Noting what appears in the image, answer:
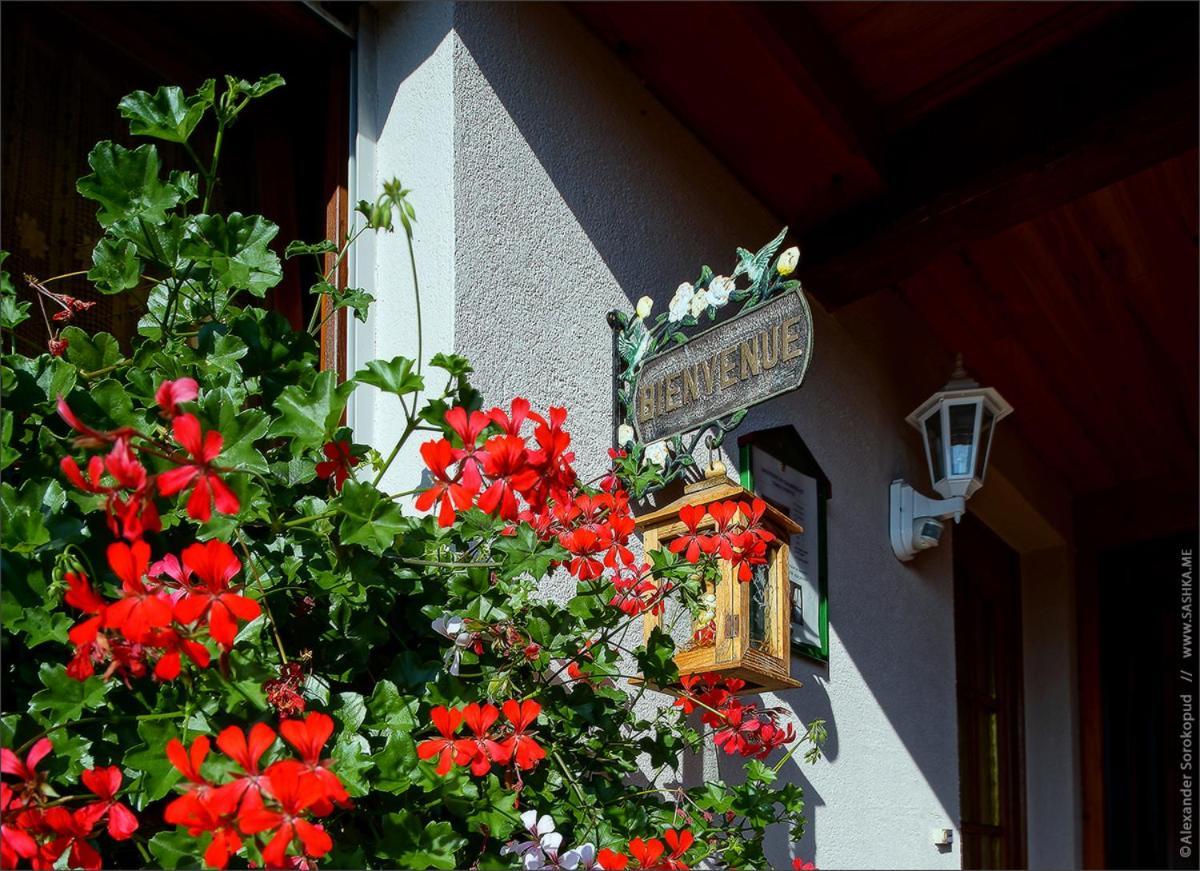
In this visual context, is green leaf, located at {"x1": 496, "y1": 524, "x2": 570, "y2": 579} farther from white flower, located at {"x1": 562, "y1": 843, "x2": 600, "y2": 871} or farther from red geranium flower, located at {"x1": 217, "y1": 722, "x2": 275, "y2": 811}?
red geranium flower, located at {"x1": 217, "y1": 722, "x2": 275, "y2": 811}

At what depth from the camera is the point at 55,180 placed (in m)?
2.02

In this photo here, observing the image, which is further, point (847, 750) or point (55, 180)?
point (847, 750)

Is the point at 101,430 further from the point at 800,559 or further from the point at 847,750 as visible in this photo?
the point at 847,750

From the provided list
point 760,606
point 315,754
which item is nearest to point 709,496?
point 760,606

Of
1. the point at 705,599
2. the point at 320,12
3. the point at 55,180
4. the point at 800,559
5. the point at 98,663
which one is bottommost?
the point at 98,663

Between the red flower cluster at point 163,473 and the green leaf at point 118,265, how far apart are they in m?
0.39

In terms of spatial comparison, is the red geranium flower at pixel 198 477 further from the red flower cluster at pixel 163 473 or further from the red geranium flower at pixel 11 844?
the red geranium flower at pixel 11 844

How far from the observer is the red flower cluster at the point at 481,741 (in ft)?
5.12

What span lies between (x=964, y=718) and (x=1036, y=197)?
213cm

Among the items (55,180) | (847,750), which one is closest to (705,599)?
(55,180)

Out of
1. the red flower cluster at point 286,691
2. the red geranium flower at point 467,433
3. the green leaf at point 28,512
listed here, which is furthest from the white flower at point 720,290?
the green leaf at point 28,512

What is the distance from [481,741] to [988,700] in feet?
12.5

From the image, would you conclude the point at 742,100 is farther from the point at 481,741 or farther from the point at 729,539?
the point at 481,741

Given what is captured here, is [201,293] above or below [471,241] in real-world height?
below
